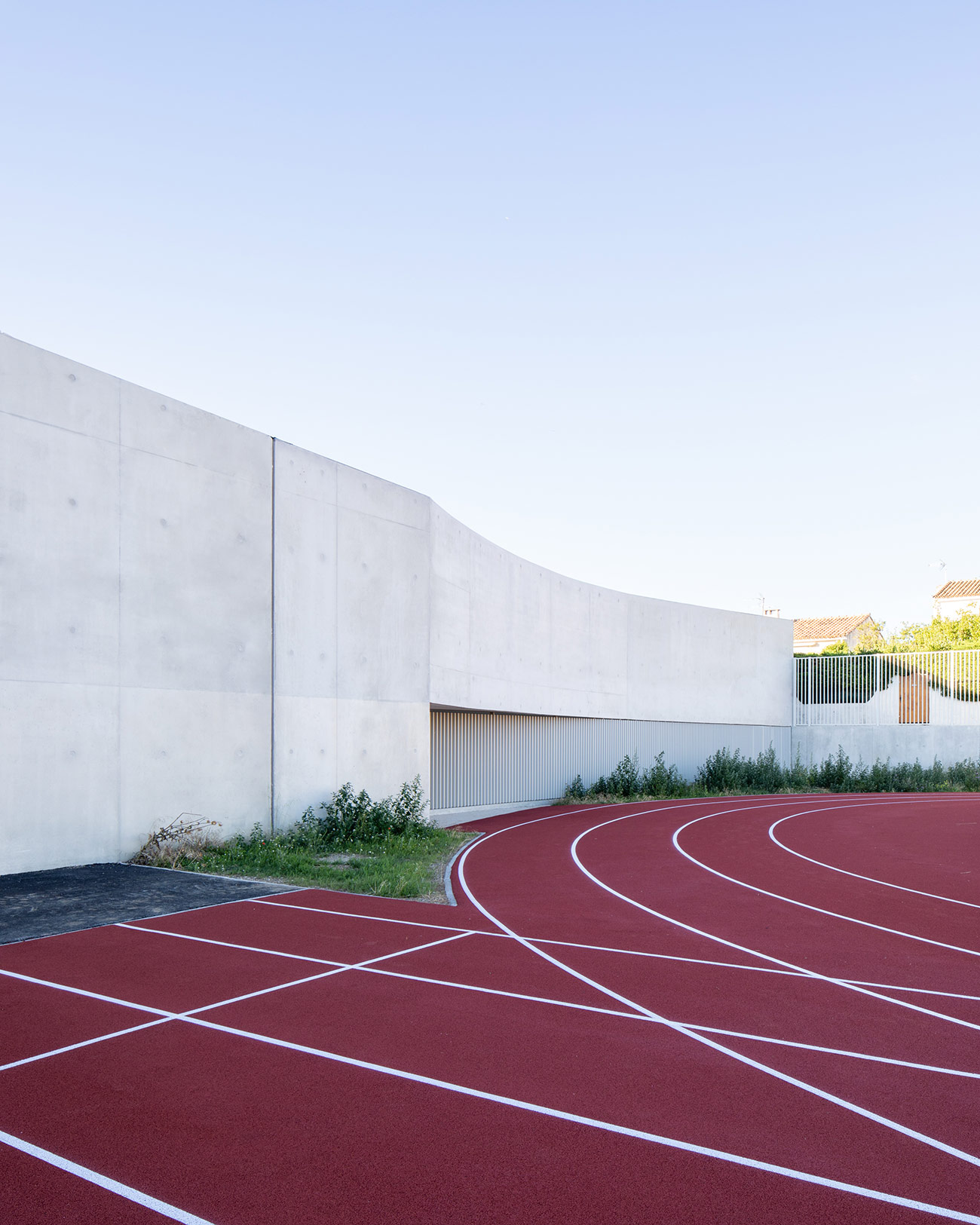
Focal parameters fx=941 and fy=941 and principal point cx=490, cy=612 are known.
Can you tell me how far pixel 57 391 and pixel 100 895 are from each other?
21.8 ft

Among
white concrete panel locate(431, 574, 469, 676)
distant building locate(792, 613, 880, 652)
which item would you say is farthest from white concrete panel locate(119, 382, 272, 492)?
distant building locate(792, 613, 880, 652)

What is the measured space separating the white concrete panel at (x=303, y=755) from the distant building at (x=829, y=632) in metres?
59.5

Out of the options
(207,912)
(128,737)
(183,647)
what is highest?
(183,647)

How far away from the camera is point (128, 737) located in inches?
525

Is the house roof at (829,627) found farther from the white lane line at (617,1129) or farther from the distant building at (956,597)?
the white lane line at (617,1129)

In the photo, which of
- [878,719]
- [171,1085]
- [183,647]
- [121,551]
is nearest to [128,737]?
[183,647]

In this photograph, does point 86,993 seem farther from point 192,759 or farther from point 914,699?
point 914,699

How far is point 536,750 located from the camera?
2470 cm

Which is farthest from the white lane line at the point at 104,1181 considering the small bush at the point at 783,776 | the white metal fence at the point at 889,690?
the white metal fence at the point at 889,690

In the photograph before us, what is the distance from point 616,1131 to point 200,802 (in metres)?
10.9

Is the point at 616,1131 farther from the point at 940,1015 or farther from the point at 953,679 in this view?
the point at 953,679

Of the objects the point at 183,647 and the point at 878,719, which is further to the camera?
the point at 878,719

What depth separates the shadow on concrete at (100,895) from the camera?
9461mm

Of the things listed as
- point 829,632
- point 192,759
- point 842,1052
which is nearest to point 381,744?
point 192,759
